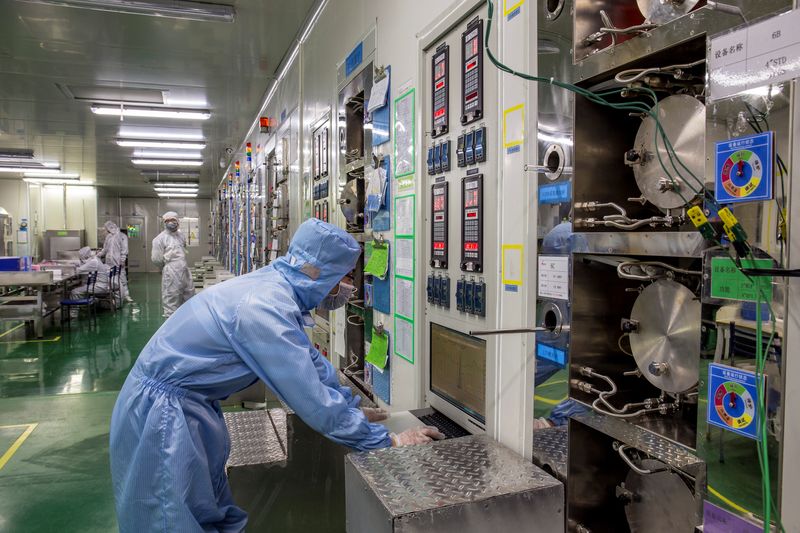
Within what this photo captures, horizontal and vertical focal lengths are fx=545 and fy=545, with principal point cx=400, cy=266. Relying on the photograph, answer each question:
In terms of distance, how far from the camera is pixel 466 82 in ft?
6.26

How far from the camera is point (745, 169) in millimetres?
933

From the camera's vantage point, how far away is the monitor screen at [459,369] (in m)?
1.84

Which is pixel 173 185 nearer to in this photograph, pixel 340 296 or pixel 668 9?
pixel 340 296

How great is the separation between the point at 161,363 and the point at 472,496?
106 centimetres

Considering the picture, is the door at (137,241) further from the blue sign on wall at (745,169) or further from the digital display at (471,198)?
the blue sign on wall at (745,169)

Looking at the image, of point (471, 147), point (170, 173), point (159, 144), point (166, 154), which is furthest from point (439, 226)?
point (170, 173)

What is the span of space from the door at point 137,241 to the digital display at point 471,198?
21072 mm

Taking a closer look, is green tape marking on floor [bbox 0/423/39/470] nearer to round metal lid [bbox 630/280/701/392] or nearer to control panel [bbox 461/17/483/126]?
control panel [bbox 461/17/483/126]

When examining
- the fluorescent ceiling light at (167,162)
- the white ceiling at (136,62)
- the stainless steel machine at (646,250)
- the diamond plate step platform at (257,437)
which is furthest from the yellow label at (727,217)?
the fluorescent ceiling light at (167,162)

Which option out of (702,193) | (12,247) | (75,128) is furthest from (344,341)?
(12,247)

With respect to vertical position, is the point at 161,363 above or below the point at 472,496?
above

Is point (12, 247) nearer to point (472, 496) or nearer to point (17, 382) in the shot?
point (17, 382)

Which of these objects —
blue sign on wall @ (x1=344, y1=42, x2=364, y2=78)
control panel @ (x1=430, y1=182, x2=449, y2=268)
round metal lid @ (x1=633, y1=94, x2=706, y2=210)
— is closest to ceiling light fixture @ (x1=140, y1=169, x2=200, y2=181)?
blue sign on wall @ (x1=344, y1=42, x2=364, y2=78)

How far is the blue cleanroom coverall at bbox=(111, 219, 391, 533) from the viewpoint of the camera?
63.2 inches
